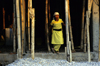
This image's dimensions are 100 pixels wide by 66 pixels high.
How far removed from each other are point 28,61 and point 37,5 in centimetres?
315

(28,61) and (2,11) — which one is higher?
(2,11)

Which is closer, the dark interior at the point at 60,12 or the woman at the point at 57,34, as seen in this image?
the woman at the point at 57,34

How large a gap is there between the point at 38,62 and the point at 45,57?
576mm

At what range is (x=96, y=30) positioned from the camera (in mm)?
3957

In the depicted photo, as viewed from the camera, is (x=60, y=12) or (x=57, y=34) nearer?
(x=57, y=34)

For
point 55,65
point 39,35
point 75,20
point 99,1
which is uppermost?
point 99,1

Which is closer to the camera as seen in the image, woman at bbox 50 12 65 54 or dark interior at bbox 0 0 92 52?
woman at bbox 50 12 65 54

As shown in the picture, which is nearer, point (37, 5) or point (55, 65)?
point (55, 65)

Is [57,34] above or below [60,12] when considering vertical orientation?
below

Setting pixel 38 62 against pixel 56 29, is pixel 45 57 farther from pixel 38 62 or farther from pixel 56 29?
pixel 56 29

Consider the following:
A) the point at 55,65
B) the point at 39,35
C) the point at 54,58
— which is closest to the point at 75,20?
the point at 39,35

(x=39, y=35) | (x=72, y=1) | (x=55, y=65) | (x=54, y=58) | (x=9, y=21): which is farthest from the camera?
(x=9, y=21)

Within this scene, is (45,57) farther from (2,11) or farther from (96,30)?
(2,11)

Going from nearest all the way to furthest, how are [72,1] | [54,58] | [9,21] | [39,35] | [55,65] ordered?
[55,65] → [54,58] → [72,1] → [39,35] → [9,21]
